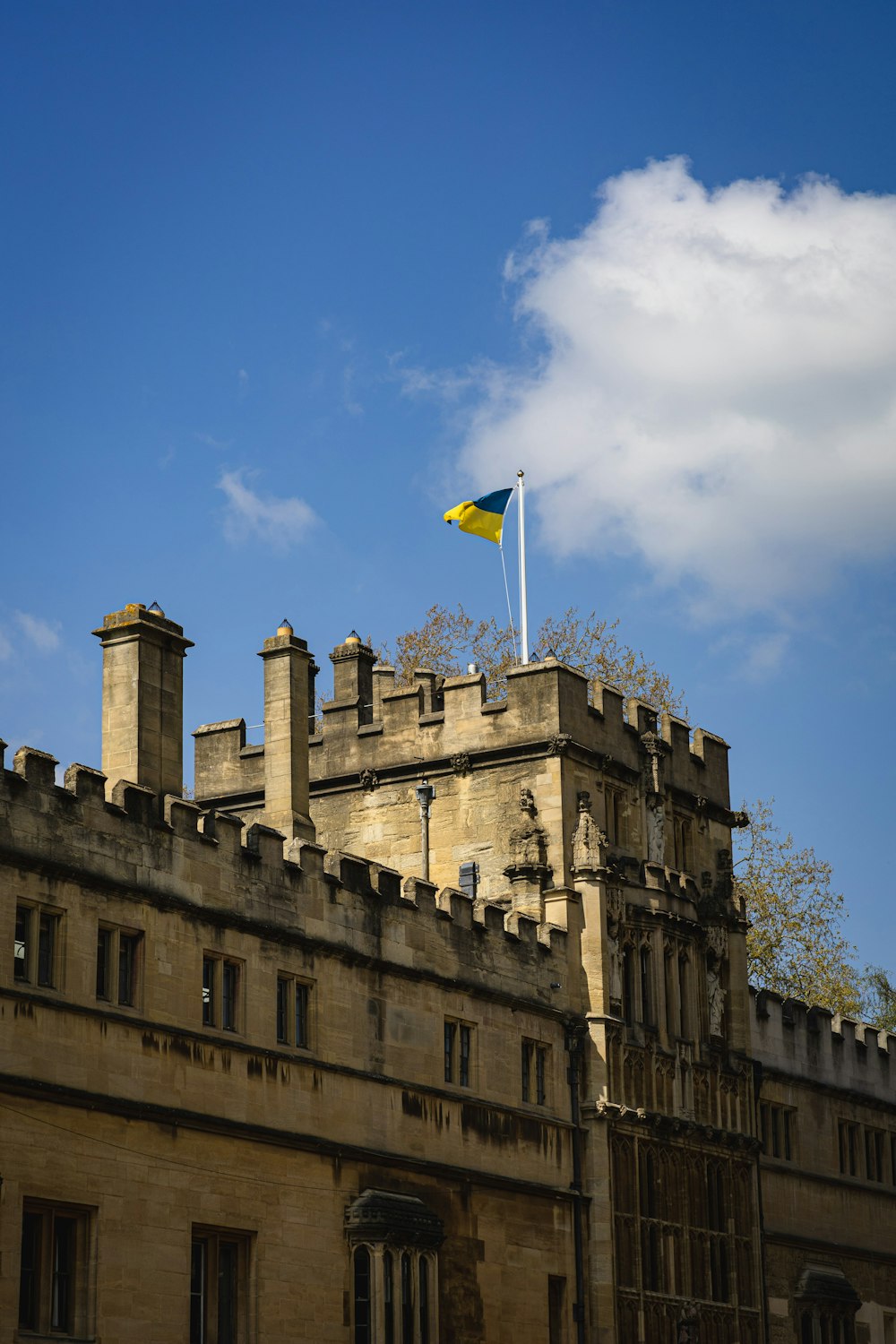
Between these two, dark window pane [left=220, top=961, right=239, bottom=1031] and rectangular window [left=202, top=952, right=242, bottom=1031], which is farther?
dark window pane [left=220, top=961, right=239, bottom=1031]

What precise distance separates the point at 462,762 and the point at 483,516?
547 centimetres

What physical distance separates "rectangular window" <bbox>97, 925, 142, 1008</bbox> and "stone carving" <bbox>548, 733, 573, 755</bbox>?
11861 millimetres

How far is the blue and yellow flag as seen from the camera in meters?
43.8

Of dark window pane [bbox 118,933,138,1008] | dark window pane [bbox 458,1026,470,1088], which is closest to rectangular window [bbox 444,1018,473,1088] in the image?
dark window pane [bbox 458,1026,470,1088]

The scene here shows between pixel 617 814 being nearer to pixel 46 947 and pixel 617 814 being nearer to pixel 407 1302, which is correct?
pixel 407 1302

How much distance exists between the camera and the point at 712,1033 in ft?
139

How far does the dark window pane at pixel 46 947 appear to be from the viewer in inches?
1113

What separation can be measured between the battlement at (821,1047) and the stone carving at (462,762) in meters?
8.06

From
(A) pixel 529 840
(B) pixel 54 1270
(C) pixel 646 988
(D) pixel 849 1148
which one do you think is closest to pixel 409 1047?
(A) pixel 529 840

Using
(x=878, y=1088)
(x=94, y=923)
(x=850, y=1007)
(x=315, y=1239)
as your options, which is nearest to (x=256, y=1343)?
(x=315, y=1239)

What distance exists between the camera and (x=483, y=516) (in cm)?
4388

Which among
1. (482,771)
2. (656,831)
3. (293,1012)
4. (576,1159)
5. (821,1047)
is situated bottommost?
(576,1159)

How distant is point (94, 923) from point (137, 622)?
5.50 metres

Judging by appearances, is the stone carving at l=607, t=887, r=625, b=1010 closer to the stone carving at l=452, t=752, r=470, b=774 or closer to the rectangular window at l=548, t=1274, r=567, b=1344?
the stone carving at l=452, t=752, r=470, b=774
